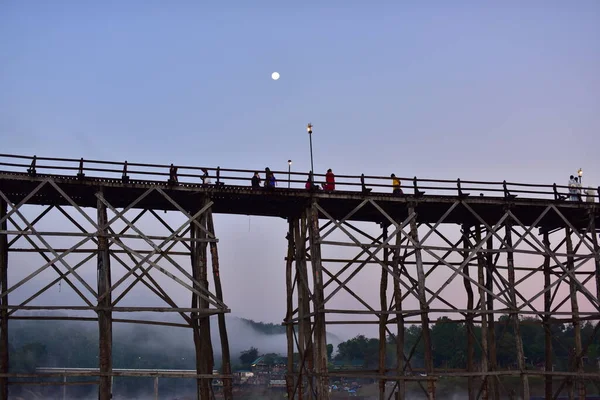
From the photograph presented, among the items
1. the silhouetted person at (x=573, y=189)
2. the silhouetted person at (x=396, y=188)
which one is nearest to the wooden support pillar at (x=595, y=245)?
the silhouetted person at (x=573, y=189)

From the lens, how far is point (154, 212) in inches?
1083

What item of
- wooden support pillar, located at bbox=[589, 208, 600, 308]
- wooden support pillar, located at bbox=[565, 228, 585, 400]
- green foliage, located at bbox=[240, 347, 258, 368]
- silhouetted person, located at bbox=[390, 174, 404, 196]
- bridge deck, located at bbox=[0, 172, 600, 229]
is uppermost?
silhouetted person, located at bbox=[390, 174, 404, 196]

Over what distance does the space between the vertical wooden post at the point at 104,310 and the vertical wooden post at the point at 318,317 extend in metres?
7.12

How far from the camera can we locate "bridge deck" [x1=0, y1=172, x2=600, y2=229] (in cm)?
2519

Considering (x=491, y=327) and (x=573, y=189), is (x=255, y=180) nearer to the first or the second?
(x=491, y=327)

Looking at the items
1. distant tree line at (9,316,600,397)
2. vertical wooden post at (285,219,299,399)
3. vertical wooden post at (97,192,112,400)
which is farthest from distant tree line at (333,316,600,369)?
vertical wooden post at (97,192,112,400)

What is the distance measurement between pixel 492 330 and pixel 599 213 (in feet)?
22.5

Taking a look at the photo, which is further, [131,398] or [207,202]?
[131,398]

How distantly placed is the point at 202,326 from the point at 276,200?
5.60 meters

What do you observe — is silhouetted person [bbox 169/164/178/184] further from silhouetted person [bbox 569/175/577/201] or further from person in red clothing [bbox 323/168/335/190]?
silhouetted person [bbox 569/175/577/201]

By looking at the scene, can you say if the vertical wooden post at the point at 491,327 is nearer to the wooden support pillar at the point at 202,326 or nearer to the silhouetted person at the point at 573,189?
the silhouetted person at the point at 573,189

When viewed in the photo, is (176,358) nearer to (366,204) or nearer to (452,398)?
(452,398)

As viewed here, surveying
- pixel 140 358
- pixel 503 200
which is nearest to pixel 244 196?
pixel 503 200

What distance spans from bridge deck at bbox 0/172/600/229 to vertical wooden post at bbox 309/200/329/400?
151 centimetres
